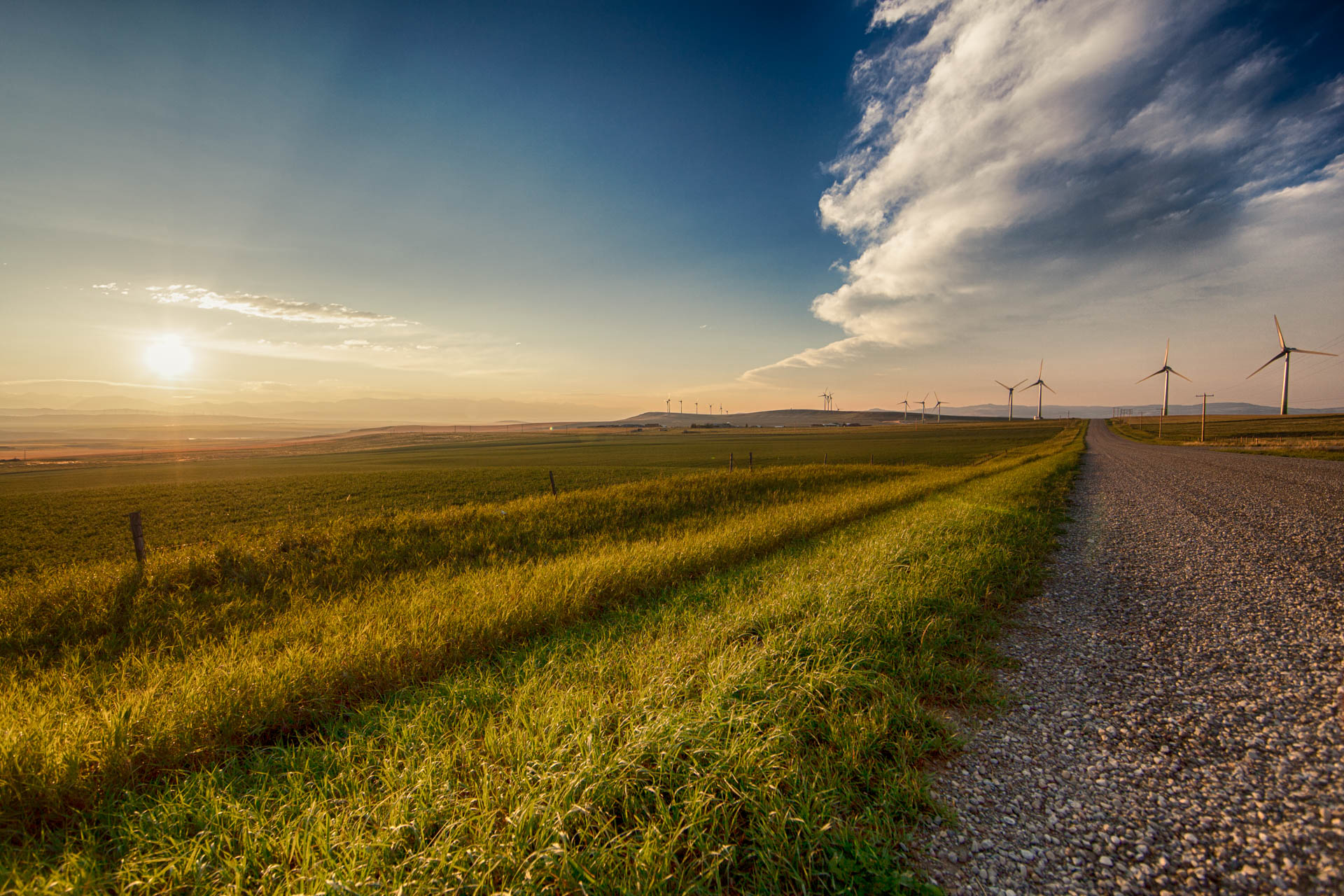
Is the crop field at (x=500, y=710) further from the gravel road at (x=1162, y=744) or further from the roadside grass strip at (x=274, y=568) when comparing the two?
the gravel road at (x=1162, y=744)

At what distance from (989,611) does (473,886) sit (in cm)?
693

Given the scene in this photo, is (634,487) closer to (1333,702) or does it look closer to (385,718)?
(385,718)

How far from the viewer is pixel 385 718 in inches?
179

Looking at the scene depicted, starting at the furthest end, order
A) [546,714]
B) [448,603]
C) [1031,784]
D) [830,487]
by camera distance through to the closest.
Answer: [830,487]
[448,603]
[546,714]
[1031,784]

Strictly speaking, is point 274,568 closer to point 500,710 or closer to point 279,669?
point 279,669

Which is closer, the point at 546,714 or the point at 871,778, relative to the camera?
the point at 871,778

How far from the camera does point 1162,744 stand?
3994 mm

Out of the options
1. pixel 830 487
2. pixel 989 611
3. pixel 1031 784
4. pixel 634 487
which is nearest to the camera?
pixel 1031 784

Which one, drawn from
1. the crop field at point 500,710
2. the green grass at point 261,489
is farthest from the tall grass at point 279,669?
the green grass at point 261,489

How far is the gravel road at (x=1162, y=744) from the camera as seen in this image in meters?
2.88

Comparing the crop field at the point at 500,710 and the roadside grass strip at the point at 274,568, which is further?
the roadside grass strip at the point at 274,568

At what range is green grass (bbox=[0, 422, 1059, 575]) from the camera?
19750mm

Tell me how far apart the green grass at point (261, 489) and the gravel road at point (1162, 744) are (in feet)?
60.4

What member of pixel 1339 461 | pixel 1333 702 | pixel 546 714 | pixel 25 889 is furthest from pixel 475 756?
pixel 1339 461
